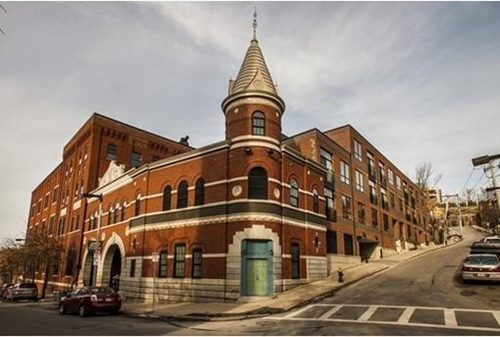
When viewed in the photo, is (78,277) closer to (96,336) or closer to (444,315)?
(96,336)

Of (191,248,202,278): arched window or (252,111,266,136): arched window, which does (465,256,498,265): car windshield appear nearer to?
(252,111,266,136): arched window

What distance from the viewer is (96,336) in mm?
12430

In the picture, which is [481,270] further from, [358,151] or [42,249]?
[42,249]

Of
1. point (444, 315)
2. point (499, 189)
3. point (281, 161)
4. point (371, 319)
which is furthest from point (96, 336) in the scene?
point (499, 189)

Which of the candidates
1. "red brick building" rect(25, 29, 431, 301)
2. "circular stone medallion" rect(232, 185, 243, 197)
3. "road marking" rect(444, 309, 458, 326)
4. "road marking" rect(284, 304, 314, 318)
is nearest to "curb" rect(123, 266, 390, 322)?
"road marking" rect(284, 304, 314, 318)

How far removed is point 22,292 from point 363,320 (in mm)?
33671

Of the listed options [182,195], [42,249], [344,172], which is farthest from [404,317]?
[42,249]

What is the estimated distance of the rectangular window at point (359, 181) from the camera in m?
41.1

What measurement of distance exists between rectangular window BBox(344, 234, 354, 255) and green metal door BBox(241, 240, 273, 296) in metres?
15.8

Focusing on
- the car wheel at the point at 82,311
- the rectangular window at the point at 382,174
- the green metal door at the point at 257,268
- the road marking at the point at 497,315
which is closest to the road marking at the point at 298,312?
the green metal door at the point at 257,268

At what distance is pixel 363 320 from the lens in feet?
47.1

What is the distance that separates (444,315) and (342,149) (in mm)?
25456

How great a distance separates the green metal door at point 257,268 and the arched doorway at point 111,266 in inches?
610

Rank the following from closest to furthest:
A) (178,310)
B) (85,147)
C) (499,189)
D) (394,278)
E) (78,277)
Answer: (178,310) → (394,278) → (499,189) → (78,277) → (85,147)
